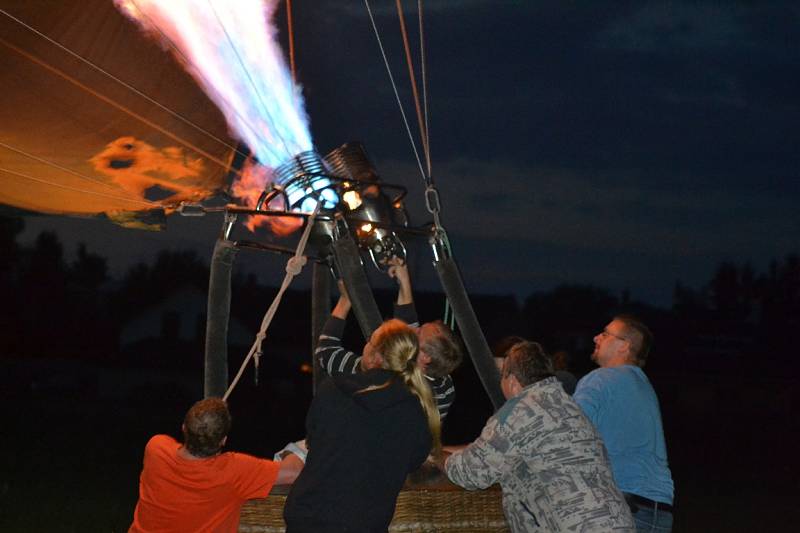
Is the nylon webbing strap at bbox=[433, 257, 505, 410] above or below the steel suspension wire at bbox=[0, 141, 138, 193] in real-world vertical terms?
below

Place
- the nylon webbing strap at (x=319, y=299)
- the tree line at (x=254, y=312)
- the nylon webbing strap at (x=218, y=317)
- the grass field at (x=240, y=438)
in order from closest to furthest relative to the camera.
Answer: the nylon webbing strap at (x=218, y=317) → the nylon webbing strap at (x=319, y=299) → the grass field at (x=240, y=438) → the tree line at (x=254, y=312)

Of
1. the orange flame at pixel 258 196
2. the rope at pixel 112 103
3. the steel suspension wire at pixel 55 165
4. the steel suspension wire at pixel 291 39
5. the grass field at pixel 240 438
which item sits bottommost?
the grass field at pixel 240 438

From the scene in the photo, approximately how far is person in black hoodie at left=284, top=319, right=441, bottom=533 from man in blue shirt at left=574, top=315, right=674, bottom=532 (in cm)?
79

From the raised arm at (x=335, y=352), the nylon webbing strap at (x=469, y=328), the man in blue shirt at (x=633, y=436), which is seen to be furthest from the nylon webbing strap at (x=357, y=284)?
the man in blue shirt at (x=633, y=436)

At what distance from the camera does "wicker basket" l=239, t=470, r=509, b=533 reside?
295cm

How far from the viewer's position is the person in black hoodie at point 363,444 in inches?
98.1

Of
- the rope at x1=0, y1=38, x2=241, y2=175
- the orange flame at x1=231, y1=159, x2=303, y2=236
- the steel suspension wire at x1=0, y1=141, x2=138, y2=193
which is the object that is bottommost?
the orange flame at x1=231, y1=159, x2=303, y2=236

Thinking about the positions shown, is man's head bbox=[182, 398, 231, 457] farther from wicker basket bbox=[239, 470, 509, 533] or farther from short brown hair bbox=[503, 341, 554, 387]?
short brown hair bbox=[503, 341, 554, 387]

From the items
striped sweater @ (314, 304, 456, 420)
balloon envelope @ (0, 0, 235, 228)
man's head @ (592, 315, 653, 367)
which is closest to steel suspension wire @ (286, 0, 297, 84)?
balloon envelope @ (0, 0, 235, 228)

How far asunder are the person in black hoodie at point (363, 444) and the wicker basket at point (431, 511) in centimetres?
42

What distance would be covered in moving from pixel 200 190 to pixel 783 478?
52.1 feet

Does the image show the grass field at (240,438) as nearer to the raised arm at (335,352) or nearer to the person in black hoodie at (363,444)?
the raised arm at (335,352)

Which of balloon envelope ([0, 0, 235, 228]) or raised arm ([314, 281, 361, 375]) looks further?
balloon envelope ([0, 0, 235, 228])

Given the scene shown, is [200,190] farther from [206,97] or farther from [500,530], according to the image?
[500,530]
